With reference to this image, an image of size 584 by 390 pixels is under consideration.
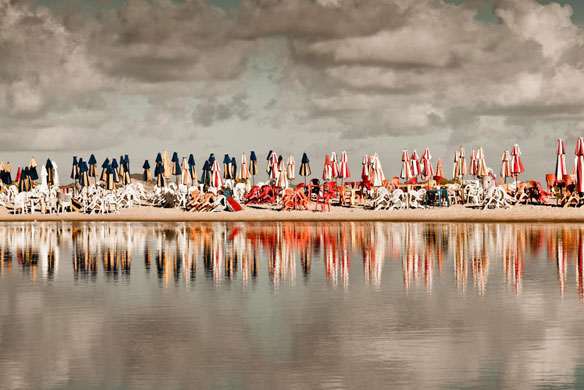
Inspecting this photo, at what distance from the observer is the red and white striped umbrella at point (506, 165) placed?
5575 centimetres

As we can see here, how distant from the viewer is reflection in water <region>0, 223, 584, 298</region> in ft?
60.2

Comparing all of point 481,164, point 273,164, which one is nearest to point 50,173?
point 273,164

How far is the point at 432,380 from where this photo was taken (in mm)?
8477

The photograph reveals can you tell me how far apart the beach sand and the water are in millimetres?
23175

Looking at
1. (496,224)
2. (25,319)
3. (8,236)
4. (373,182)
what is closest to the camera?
(25,319)

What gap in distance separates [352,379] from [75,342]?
425 centimetres

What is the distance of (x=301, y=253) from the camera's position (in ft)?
79.5

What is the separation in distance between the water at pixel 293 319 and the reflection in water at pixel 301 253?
0.11 metres

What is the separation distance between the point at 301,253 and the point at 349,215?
90.2 ft

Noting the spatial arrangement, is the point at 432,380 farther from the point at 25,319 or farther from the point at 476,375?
the point at 25,319

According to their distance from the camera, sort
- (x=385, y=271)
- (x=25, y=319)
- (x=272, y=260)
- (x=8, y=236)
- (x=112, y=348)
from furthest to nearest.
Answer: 1. (x=8, y=236)
2. (x=272, y=260)
3. (x=385, y=271)
4. (x=25, y=319)
5. (x=112, y=348)

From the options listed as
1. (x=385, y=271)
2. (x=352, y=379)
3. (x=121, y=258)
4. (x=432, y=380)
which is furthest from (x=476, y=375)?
(x=121, y=258)

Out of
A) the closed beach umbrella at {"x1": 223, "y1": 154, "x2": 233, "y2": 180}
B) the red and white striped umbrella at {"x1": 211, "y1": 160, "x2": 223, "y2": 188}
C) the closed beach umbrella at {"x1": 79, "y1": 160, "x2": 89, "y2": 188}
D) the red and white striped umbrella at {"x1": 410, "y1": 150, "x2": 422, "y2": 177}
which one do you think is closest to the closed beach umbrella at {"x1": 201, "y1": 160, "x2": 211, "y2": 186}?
the red and white striped umbrella at {"x1": 211, "y1": 160, "x2": 223, "y2": 188}

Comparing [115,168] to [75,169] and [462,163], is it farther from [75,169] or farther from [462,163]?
[462,163]
